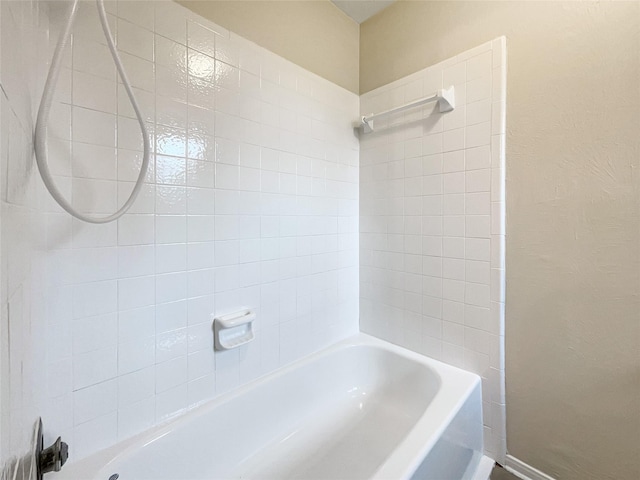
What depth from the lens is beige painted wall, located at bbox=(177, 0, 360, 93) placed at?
1292mm

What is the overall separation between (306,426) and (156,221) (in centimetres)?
125

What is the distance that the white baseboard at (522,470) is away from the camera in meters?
1.26

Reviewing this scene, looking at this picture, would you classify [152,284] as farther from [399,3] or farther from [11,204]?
[399,3]

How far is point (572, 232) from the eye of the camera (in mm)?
1163

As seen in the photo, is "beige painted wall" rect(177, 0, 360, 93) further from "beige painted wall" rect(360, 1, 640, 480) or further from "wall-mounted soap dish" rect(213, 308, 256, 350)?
"wall-mounted soap dish" rect(213, 308, 256, 350)

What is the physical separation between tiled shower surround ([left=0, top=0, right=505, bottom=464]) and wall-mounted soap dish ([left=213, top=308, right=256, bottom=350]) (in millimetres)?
51

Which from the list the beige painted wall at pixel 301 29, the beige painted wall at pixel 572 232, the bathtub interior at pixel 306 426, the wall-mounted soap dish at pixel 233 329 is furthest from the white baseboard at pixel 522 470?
the beige painted wall at pixel 301 29

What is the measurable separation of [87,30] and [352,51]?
147cm

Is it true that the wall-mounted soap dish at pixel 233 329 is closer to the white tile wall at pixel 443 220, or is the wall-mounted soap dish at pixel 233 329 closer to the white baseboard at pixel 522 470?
the white tile wall at pixel 443 220

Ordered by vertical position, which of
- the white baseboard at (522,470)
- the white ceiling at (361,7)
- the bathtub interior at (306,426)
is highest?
the white ceiling at (361,7)

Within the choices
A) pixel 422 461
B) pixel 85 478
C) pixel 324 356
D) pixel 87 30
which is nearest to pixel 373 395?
pixel 324 356

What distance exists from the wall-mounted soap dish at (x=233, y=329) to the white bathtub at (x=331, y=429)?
0.77ft

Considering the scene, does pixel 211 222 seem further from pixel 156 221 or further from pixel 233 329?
pixel 233 329

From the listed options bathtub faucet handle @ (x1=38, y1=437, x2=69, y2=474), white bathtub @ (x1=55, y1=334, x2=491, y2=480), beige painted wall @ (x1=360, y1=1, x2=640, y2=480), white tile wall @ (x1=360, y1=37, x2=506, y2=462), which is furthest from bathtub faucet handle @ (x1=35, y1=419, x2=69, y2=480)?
beige painted wall @ (x1=360, y1=1, x2=640, y2=480)
